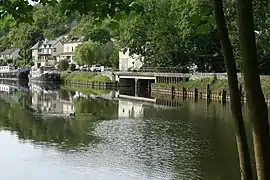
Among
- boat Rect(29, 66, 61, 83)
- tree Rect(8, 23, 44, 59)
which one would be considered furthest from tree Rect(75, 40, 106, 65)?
tree Rect(8, 23, 44, 59)

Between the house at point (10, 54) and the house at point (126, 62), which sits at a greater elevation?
the house at point (10, 54)

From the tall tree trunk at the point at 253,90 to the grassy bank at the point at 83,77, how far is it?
5743cm

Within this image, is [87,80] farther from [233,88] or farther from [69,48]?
[233,88]

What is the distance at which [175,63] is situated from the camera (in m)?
50.5

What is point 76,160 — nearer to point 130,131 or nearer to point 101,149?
point 101,149

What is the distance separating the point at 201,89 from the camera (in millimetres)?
43312

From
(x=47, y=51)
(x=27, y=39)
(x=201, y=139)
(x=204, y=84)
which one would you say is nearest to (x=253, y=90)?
(x=201, y=139)

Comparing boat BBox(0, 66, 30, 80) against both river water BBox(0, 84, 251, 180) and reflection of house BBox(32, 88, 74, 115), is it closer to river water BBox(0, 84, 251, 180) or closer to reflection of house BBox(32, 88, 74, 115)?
reflection of house BBox(32, 88, 74, 115)

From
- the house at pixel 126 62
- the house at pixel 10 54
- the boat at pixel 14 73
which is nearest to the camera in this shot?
the house at pixel 126 62

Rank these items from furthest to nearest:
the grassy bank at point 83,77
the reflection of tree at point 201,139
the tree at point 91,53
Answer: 1. the tree at point 91,53
2. the grassy bank at point 83,77
3. the reflection of tree at point 201,139

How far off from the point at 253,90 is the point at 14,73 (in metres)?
84.9

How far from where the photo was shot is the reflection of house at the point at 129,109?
3112cm

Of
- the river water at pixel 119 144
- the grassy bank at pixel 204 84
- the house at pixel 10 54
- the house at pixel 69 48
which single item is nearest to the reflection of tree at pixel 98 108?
the river water at pixel 119 144

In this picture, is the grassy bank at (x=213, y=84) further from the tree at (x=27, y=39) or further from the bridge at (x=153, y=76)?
the tree at (x=27, y=39)
